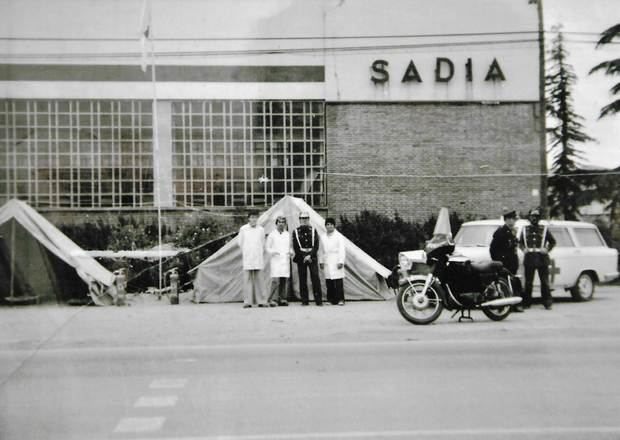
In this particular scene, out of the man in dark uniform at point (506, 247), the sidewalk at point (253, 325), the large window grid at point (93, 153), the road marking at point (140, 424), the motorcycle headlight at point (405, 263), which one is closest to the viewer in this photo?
the road marking at point (140, 424)

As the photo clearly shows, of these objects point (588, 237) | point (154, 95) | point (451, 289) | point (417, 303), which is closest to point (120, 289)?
point (154, 95)

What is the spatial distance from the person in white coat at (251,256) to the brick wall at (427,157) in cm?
635

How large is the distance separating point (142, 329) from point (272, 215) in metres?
4.39

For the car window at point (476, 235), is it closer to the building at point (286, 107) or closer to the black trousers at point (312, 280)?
the black trousers at point (312, 280)

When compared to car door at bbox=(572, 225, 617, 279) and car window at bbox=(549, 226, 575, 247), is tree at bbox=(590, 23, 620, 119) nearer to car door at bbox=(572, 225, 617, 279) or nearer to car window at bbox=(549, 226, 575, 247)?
car window at bbox=(549, 226, 575, 247)

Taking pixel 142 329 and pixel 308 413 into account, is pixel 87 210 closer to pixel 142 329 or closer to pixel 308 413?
pixel 142 329

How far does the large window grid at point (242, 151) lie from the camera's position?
15602 millimetres

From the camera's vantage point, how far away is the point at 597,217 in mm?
12367

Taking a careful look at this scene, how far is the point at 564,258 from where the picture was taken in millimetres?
13102

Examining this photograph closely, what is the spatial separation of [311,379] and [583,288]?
8.79m

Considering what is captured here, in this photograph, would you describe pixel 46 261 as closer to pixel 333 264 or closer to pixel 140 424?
pixel 333 264

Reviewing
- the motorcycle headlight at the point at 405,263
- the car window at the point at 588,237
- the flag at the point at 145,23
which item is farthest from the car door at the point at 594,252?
the flag at the point at 145,23

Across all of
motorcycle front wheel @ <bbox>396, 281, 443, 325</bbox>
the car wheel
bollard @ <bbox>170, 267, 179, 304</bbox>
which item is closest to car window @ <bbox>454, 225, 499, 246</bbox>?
the car wheel

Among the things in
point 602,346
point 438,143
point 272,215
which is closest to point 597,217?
point 602,346
